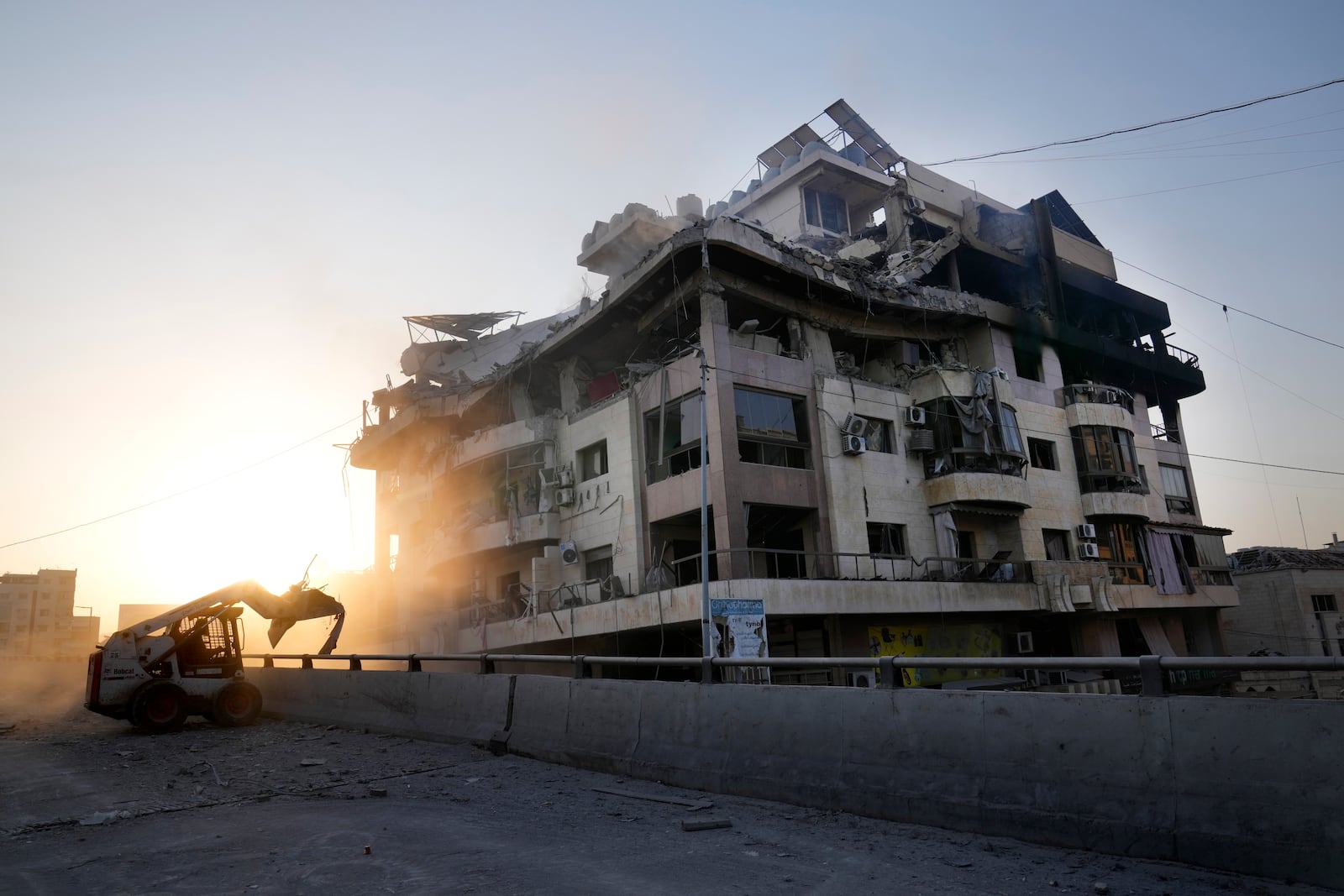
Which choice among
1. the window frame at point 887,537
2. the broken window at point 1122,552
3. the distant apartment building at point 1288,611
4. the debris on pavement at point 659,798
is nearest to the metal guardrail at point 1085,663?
the debris on pavement at point 659,798

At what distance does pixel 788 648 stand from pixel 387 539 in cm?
2636

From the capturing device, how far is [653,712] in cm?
973

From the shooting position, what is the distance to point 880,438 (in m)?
31.5

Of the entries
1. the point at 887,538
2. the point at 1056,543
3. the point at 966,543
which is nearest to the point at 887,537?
the point at 887,538

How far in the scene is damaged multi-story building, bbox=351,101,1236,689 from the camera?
2773 centimetres

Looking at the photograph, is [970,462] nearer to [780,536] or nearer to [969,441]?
[969,441]

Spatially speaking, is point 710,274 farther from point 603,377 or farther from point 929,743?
point 929,743

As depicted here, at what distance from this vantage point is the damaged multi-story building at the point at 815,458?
1092 inches

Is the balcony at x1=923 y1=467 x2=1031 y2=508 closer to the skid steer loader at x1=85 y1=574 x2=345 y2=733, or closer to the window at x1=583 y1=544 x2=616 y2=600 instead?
the window at x1=583 y1=544 x2=616 y2=600

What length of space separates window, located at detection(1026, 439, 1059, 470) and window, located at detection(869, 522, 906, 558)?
852cm

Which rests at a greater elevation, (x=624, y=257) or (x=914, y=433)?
(x=624, y=257)

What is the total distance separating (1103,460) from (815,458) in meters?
15.5

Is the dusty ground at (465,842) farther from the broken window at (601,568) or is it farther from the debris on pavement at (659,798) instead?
the broken window at (601,568)

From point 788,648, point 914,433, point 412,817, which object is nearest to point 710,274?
point 914,433
